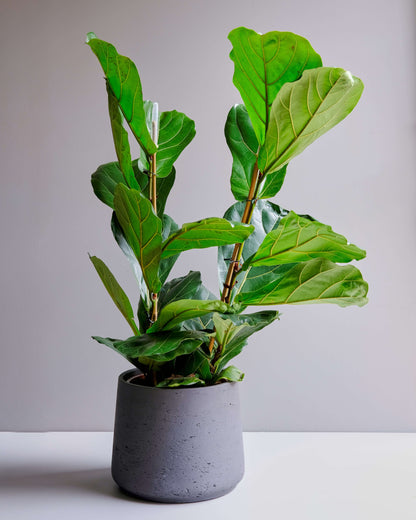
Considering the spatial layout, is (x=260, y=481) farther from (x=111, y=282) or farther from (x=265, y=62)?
(x=265, y=62)

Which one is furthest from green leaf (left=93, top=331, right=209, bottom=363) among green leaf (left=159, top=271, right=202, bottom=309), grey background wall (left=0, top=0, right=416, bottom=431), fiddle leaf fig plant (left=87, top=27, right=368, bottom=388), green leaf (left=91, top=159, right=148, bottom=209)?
grey background wall (left=0, top=0, right=416, bottom=431)

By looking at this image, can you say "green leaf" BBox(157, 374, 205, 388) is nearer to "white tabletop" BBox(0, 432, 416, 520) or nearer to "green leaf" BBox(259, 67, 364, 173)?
"white tabletop" BBox(0, 432, 416, 520)

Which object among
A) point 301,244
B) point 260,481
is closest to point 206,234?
point 301,244

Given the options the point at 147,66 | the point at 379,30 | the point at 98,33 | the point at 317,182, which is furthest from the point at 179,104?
the point at 379,30

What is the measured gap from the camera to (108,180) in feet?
2.66

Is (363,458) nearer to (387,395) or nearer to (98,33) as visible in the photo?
(387,395)

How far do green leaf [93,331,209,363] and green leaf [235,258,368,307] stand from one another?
0.35 ft

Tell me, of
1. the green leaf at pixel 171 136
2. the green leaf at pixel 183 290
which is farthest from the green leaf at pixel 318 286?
the green leaf at pixel 171 136

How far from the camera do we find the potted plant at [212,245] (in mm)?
656

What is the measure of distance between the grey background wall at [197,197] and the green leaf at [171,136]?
31cm

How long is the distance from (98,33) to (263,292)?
697 millimetres

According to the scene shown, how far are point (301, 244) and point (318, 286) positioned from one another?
6 centimetres

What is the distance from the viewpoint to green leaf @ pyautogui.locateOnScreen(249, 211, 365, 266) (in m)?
0.70

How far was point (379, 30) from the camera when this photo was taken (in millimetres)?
1124
